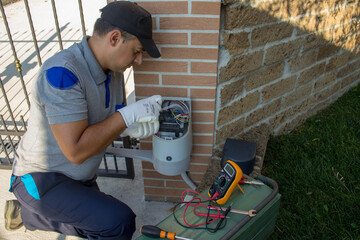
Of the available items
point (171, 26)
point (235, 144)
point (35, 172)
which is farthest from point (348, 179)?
point (35, 172)

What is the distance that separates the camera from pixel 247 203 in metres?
1.59

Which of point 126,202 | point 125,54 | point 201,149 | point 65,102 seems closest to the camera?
point 65,102

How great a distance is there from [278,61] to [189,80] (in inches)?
33.4

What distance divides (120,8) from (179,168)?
1.01 m

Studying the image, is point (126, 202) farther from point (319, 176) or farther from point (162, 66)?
point (319, 176)

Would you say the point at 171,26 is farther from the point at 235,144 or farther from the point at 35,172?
the point at 35,172

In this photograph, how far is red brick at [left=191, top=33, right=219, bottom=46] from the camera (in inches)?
68.4

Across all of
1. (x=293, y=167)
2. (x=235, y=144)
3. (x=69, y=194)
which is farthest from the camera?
(x=293, y=167)

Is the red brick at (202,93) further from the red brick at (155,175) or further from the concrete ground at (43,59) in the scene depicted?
the concrete ground at (43,59)

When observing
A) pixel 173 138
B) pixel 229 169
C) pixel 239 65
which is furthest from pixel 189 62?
pixel 229 169

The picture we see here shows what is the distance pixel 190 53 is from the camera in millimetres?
1800

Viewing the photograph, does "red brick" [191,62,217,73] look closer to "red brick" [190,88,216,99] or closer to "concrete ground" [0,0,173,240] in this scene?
"red brick" [190,88,216,99]

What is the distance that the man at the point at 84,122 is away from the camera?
1435mm

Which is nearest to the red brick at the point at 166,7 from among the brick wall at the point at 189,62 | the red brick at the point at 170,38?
the brick wall at the point at 189,62
